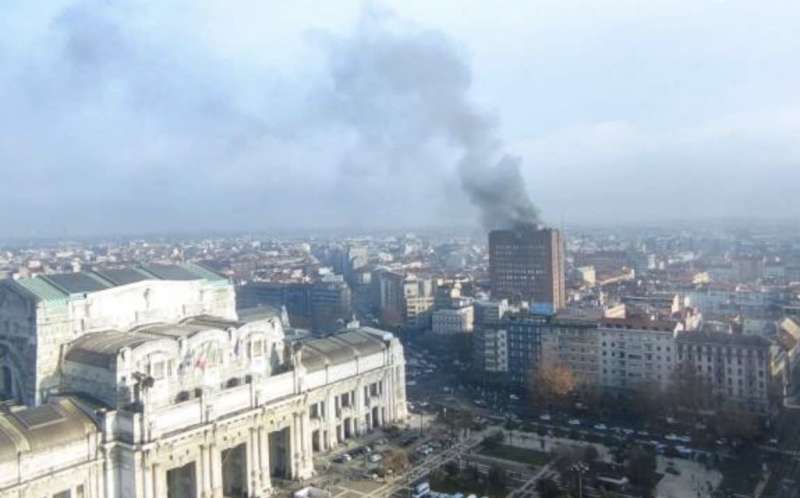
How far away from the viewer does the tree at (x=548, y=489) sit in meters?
39.5

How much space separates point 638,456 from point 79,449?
96.2 feet

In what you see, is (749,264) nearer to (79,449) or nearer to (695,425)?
(695,425)

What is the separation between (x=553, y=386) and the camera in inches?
2295

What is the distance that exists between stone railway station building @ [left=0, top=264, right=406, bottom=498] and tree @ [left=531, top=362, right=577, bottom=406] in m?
14.8

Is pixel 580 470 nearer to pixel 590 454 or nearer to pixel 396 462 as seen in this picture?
pixel 590 454

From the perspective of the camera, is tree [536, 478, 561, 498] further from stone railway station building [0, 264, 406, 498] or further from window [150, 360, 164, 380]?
window [150, 360, 164, 380]

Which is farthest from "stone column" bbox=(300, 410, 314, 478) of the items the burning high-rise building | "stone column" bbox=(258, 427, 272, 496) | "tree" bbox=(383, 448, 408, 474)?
the burning high-rise building

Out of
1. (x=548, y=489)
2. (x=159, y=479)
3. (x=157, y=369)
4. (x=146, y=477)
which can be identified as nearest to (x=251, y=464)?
(x=159, y=479)

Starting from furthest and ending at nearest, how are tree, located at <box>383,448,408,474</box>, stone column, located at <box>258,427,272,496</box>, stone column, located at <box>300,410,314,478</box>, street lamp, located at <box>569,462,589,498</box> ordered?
stone column, located at <box>300,410,314,478</box>, tree, located at <box>383,448,408,474</box>, stone column, located at <box>258,427,272,496</box>, street lamp, located at <box>569,462,589,498</box>

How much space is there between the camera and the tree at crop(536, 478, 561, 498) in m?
39.5

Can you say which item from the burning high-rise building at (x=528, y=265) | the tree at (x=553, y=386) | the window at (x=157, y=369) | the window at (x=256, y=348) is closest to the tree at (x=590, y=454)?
the tree at (x=553, y=386)

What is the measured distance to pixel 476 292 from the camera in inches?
4082

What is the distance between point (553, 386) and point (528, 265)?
1542 inches

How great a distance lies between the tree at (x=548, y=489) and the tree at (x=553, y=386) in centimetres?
1776
